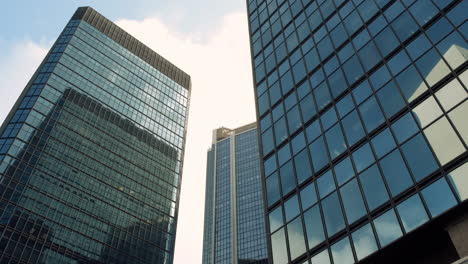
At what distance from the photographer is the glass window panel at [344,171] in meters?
25.6

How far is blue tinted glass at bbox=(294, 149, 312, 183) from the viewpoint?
29.0 m

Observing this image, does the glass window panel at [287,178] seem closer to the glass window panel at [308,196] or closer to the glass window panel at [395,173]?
the glass window panel at [308,196]

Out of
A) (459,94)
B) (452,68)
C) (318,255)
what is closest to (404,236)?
(318,255)

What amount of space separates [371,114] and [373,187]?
17.9 feet

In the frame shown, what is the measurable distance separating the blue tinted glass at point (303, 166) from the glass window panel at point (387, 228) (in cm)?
731

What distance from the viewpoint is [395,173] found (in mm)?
22547

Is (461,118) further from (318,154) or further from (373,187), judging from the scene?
(318,154)

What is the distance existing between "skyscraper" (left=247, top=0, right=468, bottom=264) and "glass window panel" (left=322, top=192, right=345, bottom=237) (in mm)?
61

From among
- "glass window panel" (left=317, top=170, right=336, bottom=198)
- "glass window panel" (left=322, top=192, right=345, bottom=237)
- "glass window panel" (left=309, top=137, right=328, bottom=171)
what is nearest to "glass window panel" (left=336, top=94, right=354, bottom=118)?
"glass window panel" (left=309, top=137, right=328, bottom=171)

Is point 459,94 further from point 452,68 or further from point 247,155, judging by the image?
point 247,155

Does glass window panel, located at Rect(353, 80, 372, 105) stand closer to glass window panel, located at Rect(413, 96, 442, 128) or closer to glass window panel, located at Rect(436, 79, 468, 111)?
glass window panel, located at Rect(413, 96, 442, 128)

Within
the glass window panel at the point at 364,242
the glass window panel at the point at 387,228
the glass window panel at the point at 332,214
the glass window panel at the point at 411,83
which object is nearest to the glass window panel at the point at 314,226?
the glass window panel at the point at 332,214

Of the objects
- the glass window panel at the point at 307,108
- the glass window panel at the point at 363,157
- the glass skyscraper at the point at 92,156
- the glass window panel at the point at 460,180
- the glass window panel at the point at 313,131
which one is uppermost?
the glass skyscraper at the point at 92,156

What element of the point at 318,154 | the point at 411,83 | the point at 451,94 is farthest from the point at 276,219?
the point at 451,94
